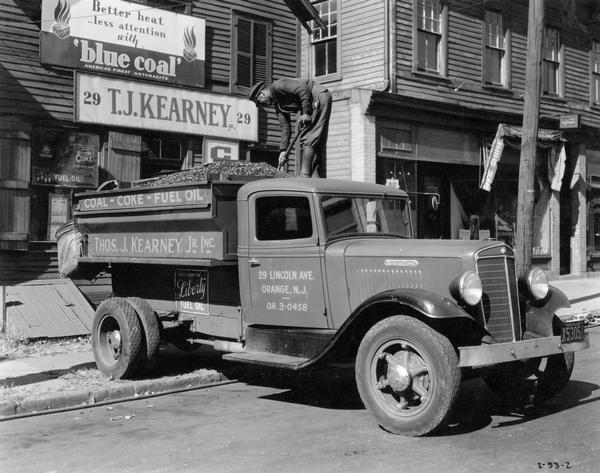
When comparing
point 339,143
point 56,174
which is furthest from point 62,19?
point 339,143

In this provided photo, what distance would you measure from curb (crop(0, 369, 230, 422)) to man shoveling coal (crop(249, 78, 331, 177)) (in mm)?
2618

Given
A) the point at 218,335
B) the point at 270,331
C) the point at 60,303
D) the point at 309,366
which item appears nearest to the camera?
the point at 309,366

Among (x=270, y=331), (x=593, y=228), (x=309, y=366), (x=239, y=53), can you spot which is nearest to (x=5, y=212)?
(x=239, y=53)

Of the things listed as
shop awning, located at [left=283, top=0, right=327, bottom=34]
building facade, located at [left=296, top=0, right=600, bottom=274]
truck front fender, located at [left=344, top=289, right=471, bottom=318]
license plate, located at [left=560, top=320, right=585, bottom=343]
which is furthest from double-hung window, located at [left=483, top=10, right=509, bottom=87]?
truck front fender, located at [left=344, top=289, right=471, bottom=318]

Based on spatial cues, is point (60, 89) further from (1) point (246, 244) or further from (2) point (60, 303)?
(1) point (246, 244)

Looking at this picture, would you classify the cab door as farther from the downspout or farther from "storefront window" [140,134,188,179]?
the downspout

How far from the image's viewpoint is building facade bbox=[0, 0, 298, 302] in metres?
12.1

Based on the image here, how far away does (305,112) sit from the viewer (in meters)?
8.41

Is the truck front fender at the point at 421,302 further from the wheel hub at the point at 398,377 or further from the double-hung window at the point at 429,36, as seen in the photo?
the double-hung window at the point at 429,36

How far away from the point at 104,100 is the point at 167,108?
50.7 inches

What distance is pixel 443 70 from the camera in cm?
1727

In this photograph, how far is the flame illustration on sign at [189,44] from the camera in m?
14.0

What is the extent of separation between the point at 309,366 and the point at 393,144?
10.7 m

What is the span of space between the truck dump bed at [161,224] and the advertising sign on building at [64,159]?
3853 millimetres
